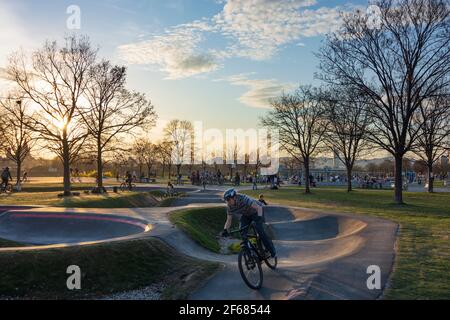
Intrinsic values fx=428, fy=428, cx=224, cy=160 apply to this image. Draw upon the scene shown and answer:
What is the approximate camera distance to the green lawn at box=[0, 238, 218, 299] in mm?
9000

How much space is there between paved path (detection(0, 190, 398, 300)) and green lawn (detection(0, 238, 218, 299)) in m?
0.73

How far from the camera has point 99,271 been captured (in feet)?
32.4

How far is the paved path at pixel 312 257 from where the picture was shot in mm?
8477

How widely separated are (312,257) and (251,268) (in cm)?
502

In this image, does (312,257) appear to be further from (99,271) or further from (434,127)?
(434,127)

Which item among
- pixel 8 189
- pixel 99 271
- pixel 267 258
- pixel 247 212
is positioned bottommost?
pixel 99 271

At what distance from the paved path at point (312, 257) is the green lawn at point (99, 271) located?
730mm

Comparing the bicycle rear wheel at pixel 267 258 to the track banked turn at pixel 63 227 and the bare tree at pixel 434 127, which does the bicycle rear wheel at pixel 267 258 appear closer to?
the track banked turn at pixel 63 227

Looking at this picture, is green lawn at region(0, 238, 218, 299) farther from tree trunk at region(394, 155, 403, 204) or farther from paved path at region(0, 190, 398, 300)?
tree trunk at region(394, 155, 403, 204)

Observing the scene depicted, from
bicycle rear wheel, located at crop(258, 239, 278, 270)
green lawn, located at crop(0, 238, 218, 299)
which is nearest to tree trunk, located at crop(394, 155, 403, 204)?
bicycle rear wheel, located at crop(258, 239, 278, 270)

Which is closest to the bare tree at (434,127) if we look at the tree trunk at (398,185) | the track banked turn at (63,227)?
the tree trunk at (398,185)

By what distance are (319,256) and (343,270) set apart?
3.76m

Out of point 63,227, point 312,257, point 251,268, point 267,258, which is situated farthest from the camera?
point 63,227

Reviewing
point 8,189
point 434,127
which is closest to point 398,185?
point 434,127
